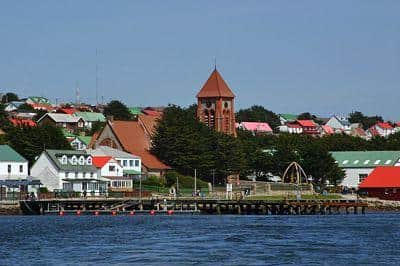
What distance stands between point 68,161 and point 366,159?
58.1m

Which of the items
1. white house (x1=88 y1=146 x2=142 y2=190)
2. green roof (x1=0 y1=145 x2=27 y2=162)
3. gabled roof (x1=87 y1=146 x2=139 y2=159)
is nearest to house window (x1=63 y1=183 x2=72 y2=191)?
green roof (x1=0 y1=145 x2=27 y2=162)

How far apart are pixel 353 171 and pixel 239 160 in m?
25.0

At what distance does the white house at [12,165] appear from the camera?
422 ft

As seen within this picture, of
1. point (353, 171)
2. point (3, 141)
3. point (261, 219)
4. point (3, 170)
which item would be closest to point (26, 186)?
point (3, 170)

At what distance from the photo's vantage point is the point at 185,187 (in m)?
143

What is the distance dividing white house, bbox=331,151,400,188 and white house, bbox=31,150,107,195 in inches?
1924

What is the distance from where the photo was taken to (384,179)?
141 m

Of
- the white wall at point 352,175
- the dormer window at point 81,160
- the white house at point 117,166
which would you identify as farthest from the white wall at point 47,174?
the white wall at point 352,175

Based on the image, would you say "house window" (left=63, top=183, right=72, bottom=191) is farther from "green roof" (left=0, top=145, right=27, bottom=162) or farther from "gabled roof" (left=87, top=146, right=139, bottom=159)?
"gabled roof" (left=87, top=146, right=139, bottom=159)

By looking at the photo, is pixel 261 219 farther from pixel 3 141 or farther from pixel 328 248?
pixel 3 141

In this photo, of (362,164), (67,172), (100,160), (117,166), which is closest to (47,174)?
(67,172)

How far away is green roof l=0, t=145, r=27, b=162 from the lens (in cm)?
12938

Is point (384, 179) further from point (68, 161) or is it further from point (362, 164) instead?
point (68, 161)

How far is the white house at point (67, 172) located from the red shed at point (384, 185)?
3524cm
